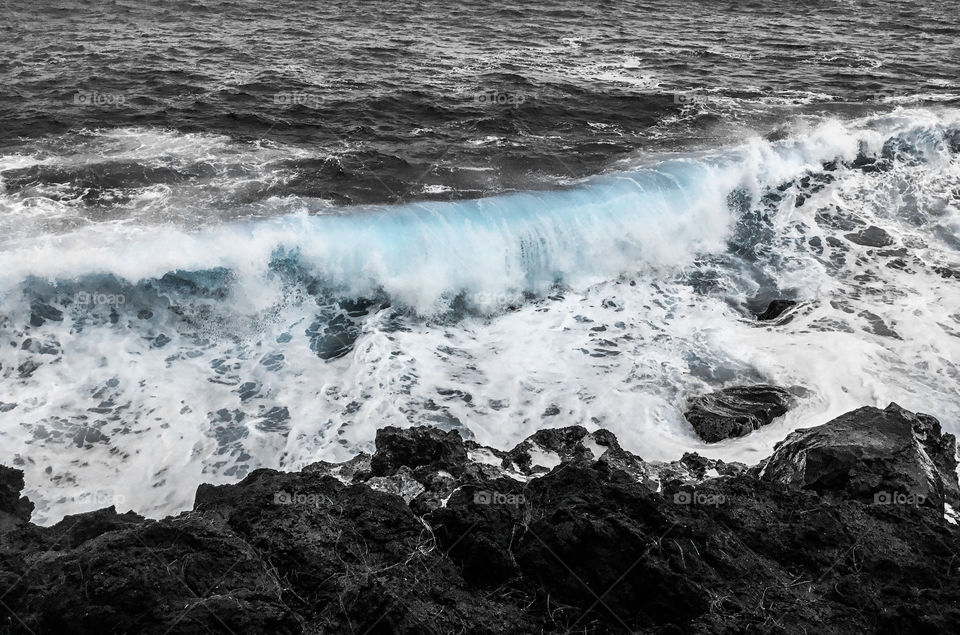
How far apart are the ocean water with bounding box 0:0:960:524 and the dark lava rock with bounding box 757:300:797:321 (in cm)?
26

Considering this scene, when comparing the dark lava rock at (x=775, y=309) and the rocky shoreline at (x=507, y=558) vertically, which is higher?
the rocky shoreline at (x=507, y=558)

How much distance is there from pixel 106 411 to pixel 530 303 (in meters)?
A: 8.20

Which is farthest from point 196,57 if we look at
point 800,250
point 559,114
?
point 800,250

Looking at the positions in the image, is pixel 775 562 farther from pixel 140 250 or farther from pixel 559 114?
pixel 559 114

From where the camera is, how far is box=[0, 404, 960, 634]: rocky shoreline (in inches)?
235

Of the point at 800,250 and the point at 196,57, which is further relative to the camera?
the point at 196,57

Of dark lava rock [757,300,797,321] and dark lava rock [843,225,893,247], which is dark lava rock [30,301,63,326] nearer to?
dark lava rock [757,300,797,321]

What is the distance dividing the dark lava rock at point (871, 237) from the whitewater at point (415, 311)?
232 millimetres

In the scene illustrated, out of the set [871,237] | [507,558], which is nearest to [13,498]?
[507,558]

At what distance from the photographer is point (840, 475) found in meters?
8.59

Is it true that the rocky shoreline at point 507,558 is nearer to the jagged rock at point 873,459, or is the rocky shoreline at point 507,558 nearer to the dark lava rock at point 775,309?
the jagged rock at point 873,459

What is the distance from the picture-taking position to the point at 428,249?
15.4 metres

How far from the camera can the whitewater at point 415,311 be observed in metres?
11.1

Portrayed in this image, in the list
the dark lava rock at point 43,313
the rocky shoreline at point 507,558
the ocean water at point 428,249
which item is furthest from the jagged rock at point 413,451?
the dark lava rock at point 43,313
